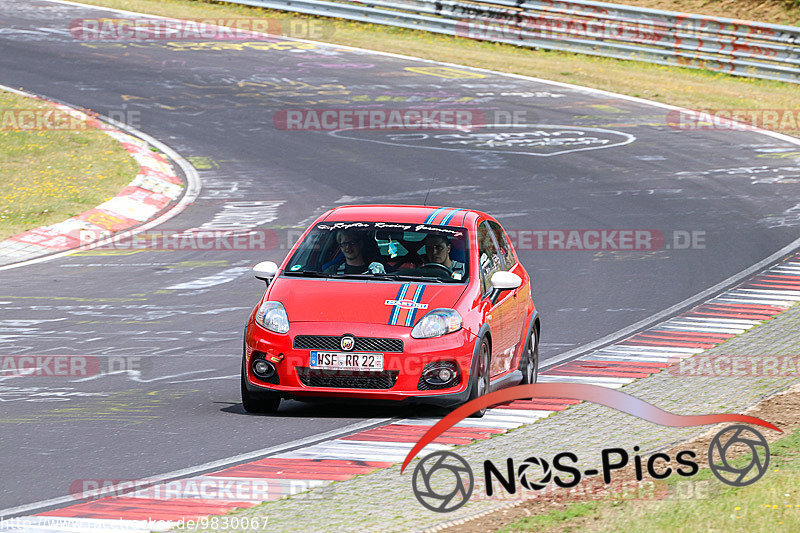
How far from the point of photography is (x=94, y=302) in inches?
588

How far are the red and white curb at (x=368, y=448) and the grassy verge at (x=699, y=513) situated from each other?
1.68m

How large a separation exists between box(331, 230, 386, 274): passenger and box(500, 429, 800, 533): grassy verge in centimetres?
353

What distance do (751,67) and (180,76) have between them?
14457 mm

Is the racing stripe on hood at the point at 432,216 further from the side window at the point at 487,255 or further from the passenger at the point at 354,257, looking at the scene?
the passenger at the point at 354,257

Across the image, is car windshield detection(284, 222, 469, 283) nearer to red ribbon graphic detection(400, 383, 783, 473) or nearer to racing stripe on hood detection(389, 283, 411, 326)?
racing stripe on hood detection(389, 283, 411, 326)

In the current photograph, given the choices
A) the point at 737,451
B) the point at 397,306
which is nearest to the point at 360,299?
the point at 397,306

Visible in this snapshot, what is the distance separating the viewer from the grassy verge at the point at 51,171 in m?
20.3

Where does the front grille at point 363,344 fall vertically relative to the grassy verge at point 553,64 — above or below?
below

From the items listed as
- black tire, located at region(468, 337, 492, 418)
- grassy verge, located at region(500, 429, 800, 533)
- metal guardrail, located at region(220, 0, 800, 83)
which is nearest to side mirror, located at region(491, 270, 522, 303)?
black tire, located at region(468, 337, 492, 418)

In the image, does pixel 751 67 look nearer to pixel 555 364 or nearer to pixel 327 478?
pixel 555 364

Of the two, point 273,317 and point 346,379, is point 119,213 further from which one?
point 346,379

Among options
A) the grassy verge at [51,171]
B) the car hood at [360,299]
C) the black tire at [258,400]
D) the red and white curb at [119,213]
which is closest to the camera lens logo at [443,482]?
the car hood at [360,299]

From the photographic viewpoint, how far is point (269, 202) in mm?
21469

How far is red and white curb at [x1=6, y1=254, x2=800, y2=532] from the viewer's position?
760cm
